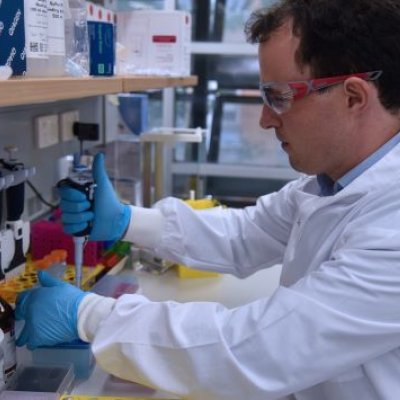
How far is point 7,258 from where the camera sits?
3.54ft

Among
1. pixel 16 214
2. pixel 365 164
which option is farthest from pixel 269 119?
pixel 16 214

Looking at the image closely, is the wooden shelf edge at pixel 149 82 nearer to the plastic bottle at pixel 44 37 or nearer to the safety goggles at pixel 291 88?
the plastic bottle at pixel 44 37

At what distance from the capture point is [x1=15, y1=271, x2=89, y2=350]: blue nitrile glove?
0.93 m

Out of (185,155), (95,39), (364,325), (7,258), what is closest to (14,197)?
(7,258)

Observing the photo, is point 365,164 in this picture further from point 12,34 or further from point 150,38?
point 150,38

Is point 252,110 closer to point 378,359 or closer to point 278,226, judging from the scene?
point 278,226

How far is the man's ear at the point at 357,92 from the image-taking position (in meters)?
0.92

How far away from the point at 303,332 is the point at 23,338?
Result: 0.53 meters

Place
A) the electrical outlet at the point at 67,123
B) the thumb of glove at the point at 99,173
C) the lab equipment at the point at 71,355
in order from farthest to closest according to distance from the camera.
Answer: the electrical outlet at the point at 67,123, the thumb of glove at the point at 99,173, the lab equipment at the point at 71,355

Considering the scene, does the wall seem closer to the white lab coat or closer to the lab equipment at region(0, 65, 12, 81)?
the lab equipment at region(0, 65, 12, 81)

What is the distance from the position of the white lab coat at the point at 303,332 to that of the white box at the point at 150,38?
997mm

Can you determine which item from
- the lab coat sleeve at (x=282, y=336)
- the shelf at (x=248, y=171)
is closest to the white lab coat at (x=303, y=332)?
the lab coat sleeve at (x=282, y=336)

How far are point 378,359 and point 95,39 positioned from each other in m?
0.96

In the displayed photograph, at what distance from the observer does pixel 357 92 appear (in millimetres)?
932
